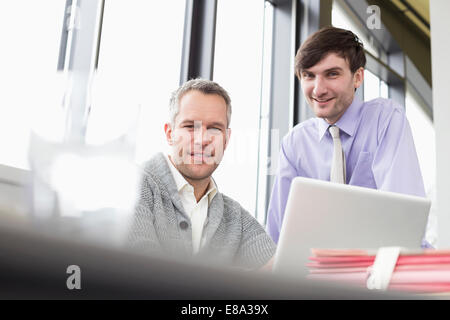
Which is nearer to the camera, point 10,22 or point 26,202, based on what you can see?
point 26,202

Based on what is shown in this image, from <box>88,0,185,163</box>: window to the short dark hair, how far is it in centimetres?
67

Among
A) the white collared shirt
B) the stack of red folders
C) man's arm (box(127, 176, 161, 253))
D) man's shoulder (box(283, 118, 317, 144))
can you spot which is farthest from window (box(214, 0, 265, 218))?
the stack of red folders

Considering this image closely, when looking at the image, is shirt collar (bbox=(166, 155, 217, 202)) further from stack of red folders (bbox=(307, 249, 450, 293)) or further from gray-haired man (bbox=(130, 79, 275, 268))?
stack of red folders (bbox=(307, 249, 450, 293))

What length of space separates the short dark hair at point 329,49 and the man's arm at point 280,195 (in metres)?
0.36

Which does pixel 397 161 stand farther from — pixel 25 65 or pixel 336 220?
pixel 25 65

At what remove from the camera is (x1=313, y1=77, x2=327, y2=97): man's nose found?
1799mm

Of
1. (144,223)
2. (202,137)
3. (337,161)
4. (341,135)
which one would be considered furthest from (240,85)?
(144,223)

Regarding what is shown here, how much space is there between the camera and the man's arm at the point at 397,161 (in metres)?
1.48

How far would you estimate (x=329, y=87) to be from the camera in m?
1.82
